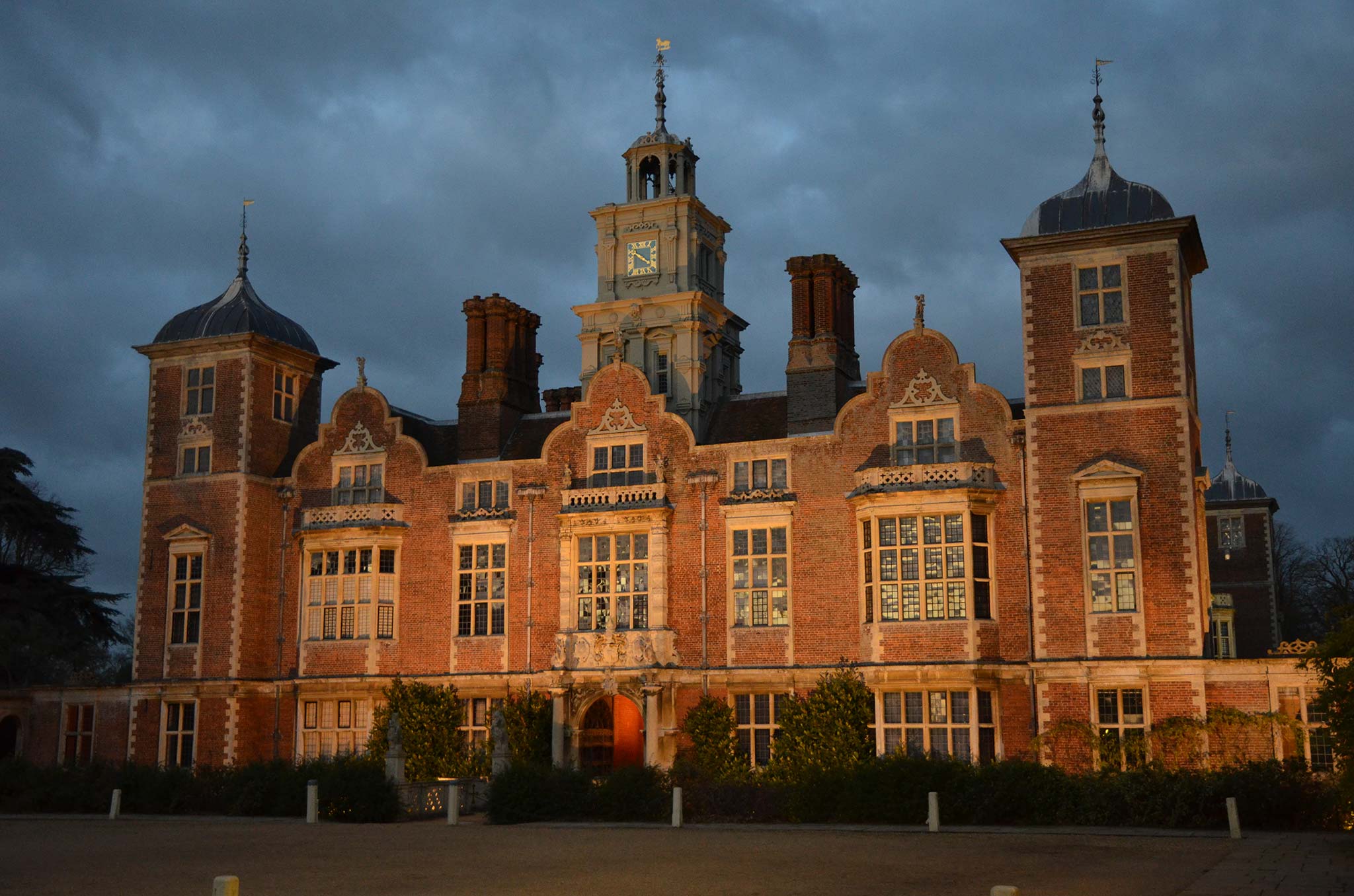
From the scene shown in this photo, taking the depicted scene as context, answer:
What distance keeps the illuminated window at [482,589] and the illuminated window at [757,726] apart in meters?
6.49

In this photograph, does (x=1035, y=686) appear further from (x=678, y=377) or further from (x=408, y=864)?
(x=408, y=864)

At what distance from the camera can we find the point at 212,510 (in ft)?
125

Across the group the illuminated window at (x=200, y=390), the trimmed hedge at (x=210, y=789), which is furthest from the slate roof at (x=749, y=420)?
the illuminated window at (x=200, y=390)

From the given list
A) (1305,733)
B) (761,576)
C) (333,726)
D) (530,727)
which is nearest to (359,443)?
(333,726)

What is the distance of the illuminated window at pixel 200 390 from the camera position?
128 feet

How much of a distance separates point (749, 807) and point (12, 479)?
95.6 feet

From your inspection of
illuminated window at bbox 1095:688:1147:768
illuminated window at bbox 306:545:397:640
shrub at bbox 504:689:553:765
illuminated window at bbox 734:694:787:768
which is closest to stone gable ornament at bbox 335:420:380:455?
illuminated window at bbox 306:545:397:640

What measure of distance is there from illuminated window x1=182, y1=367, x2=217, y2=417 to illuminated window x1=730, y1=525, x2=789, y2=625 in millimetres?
15283

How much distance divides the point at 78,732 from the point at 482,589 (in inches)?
475

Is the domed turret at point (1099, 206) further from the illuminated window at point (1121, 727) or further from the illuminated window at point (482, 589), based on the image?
the illuminated window at point (482, 589)

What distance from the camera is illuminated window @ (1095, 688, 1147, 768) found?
28.8m

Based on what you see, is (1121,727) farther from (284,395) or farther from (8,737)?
(8,737)

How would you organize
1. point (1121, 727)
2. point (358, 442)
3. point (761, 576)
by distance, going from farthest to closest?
point (358, 442)
point (761, 576)
point (1121, 727)

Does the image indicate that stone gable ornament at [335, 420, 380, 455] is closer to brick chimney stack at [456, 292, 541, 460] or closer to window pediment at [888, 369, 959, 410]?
brick chimney stack at [456, 292, 541, 460]
